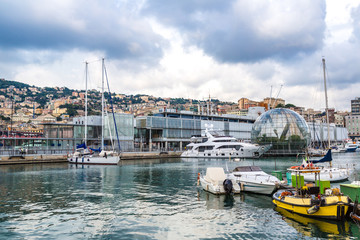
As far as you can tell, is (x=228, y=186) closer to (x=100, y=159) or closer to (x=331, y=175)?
(x=331, y=175)

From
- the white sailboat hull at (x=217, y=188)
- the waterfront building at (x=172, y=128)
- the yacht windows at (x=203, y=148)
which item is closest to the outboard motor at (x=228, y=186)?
the white sailboat hull at (x=217, y=188)

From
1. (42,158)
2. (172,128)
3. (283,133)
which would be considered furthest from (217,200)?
(172,128)

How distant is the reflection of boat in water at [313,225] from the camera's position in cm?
1340

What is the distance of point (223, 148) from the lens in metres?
76.1

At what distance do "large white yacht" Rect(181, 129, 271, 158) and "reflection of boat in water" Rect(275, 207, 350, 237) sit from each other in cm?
5782

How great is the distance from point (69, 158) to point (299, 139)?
A: 194 ft

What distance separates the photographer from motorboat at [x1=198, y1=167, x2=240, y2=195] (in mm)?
22578

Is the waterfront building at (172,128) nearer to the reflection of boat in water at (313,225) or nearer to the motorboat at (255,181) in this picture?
the motorboat at (255,181)

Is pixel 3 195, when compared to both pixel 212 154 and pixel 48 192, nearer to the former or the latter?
pixel 48 192

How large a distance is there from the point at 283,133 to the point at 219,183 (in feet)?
202

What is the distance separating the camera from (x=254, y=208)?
18078 millimetres

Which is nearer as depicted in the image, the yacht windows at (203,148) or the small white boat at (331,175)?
the small white boat at (331,175)

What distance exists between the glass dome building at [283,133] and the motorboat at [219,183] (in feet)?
188

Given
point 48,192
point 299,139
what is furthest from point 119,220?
point 299,139
